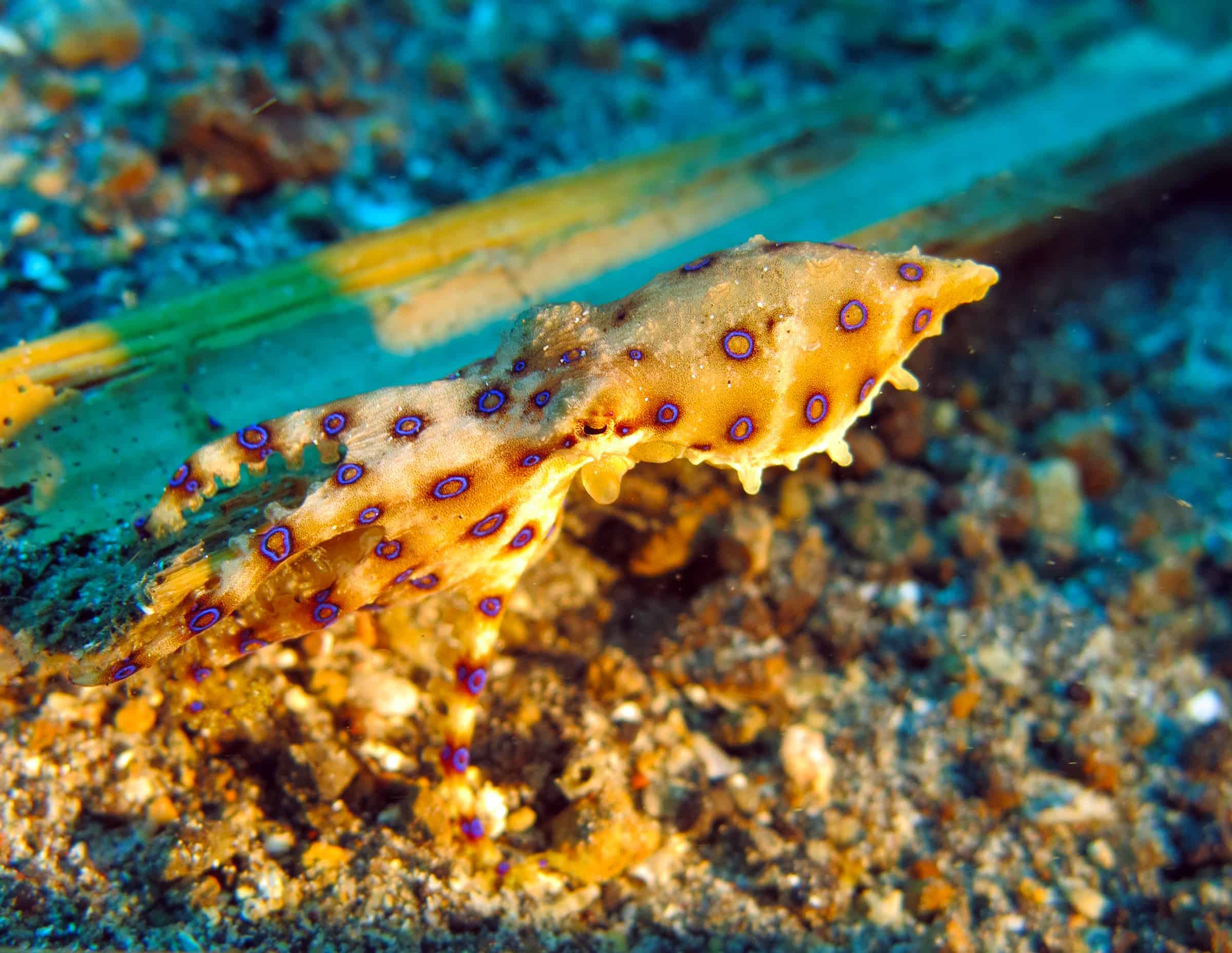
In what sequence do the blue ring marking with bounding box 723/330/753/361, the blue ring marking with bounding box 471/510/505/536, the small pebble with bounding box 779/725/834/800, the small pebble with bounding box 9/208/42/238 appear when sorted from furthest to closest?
the small pebble with bounding box 9/208/42/238, the small pebble with bounding box 779/725/834/800, the blue ring marking with bounding box 471/510/505/536, the blue ring marking with bounding box 723/330/753/361

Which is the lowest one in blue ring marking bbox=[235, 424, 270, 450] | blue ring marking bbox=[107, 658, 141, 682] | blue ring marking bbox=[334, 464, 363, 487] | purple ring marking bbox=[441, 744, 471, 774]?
purple ring marking bbox=[441, 744, 471, 774]

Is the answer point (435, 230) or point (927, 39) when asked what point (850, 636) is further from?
point (927, 39)

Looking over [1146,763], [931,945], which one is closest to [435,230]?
[931,945]

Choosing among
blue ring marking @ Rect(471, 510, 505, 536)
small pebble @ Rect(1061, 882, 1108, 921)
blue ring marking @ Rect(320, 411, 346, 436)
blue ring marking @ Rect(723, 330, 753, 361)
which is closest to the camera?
blue ring marking @ Rect(723, 330, 753, 361)

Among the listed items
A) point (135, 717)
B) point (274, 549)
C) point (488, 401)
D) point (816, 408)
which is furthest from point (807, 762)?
point (135, 717)

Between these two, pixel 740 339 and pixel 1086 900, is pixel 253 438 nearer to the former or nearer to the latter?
pixel 740 339

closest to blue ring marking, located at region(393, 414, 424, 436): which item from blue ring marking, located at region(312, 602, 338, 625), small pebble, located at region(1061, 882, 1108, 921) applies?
blue ring marking, located at region(312, 602, 338, 625)

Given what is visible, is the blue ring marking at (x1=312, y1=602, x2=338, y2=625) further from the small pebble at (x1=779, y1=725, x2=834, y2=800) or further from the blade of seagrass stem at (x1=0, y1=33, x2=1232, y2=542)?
the small pebble at (x1=779, y1=725, x2=834, y2=800)
